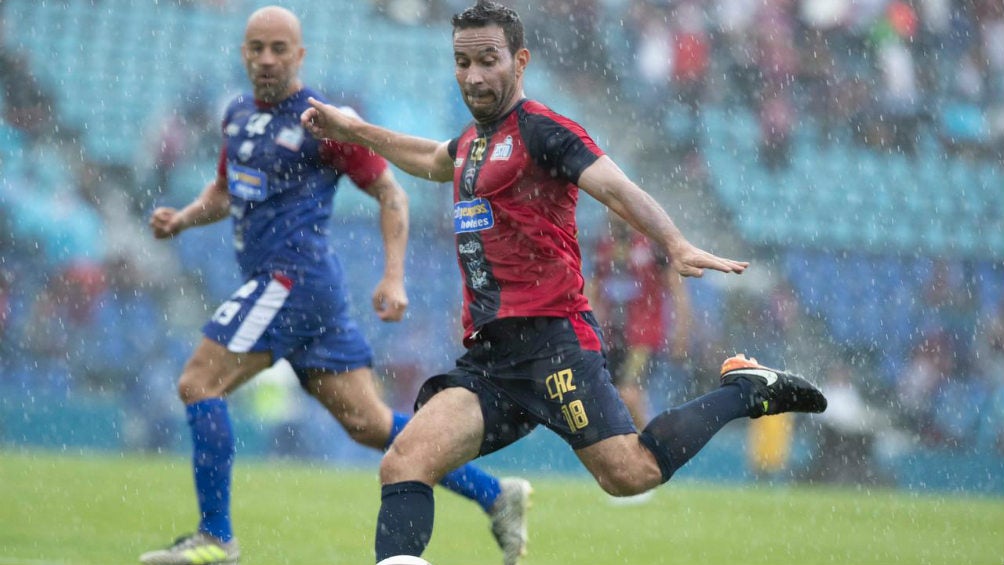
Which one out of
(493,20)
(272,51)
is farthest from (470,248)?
(272,51)

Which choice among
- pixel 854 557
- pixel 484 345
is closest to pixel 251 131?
pixel 484 345

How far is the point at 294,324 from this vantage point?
5.96 m

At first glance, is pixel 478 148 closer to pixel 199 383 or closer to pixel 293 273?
pixel 293 273

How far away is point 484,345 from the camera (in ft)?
15.4

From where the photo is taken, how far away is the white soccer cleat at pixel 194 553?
17.8 ft

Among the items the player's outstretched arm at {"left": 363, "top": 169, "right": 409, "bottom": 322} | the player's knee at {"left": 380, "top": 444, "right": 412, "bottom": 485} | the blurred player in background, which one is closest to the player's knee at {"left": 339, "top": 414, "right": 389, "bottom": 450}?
the player's outstretched arm at {"left": 363, "top": 169, "right": 409, "bottom": 322}

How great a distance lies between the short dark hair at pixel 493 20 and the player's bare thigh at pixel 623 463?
1.39 metres

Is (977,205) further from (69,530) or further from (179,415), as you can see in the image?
(69,530)

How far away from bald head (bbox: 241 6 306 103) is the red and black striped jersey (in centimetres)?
174

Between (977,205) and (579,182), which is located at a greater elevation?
(579,182)

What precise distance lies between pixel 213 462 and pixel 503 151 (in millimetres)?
2016

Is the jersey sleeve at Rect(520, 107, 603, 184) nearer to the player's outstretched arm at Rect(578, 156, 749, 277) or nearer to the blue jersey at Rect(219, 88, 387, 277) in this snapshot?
the player's outstretched arm at Rect(578, 156, 749, 277)

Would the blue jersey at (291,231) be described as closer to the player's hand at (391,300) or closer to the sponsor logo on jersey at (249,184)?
the sponsor logo on jersey at (249,184)

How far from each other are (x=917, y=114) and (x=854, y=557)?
1108 centimetres
